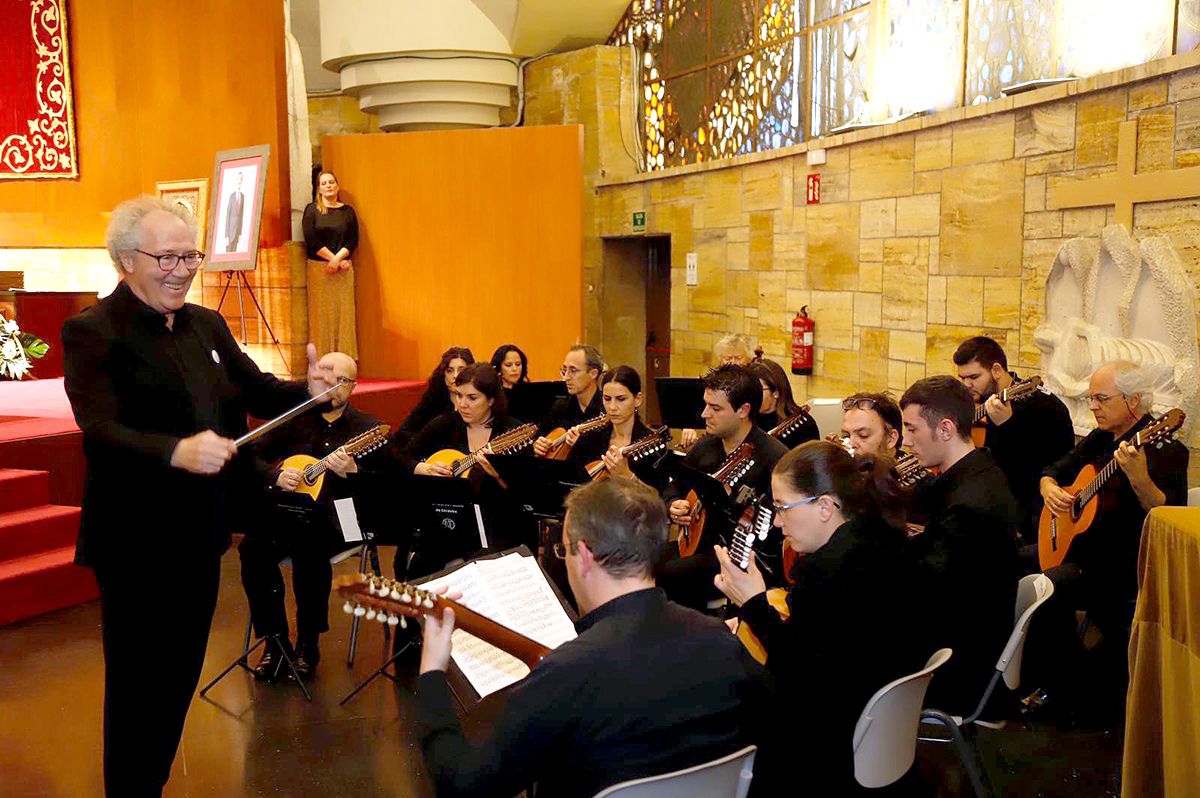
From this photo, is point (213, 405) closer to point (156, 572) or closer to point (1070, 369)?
point (156, 572)

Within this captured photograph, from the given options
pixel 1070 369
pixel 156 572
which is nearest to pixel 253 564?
pixel 156 572

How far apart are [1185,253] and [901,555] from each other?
97.4 inches

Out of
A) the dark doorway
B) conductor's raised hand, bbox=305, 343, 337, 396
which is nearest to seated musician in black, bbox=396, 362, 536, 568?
conductor's raised hand, bbox=305, 343, 337, 396

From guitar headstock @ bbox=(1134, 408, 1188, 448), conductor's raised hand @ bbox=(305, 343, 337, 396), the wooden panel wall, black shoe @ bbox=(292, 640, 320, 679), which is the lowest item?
black shoe @ bbox=(292, 640, 320, 679)

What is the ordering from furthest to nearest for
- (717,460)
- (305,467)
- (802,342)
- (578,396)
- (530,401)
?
(802,342) → (530,401) → (578,396) → (305,467) → (717,460)

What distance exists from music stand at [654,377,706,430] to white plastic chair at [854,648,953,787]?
10.2 feet

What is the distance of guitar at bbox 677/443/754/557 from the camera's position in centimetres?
430

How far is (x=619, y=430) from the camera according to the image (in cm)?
523

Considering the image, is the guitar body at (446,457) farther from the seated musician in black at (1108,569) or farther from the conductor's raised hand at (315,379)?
the seated musician in black at (1108,569)

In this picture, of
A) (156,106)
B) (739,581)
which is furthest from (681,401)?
(156,106)

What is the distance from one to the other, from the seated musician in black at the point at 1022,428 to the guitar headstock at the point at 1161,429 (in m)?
0.91

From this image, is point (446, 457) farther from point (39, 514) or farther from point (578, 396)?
point (39, 514)

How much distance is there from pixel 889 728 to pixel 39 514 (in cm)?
504

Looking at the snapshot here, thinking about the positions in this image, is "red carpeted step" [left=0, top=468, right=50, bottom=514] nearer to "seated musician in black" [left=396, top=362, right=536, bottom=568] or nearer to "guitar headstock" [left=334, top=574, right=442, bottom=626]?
"seated musician in black" [left=396, top=362, right=536, bottom=568]
